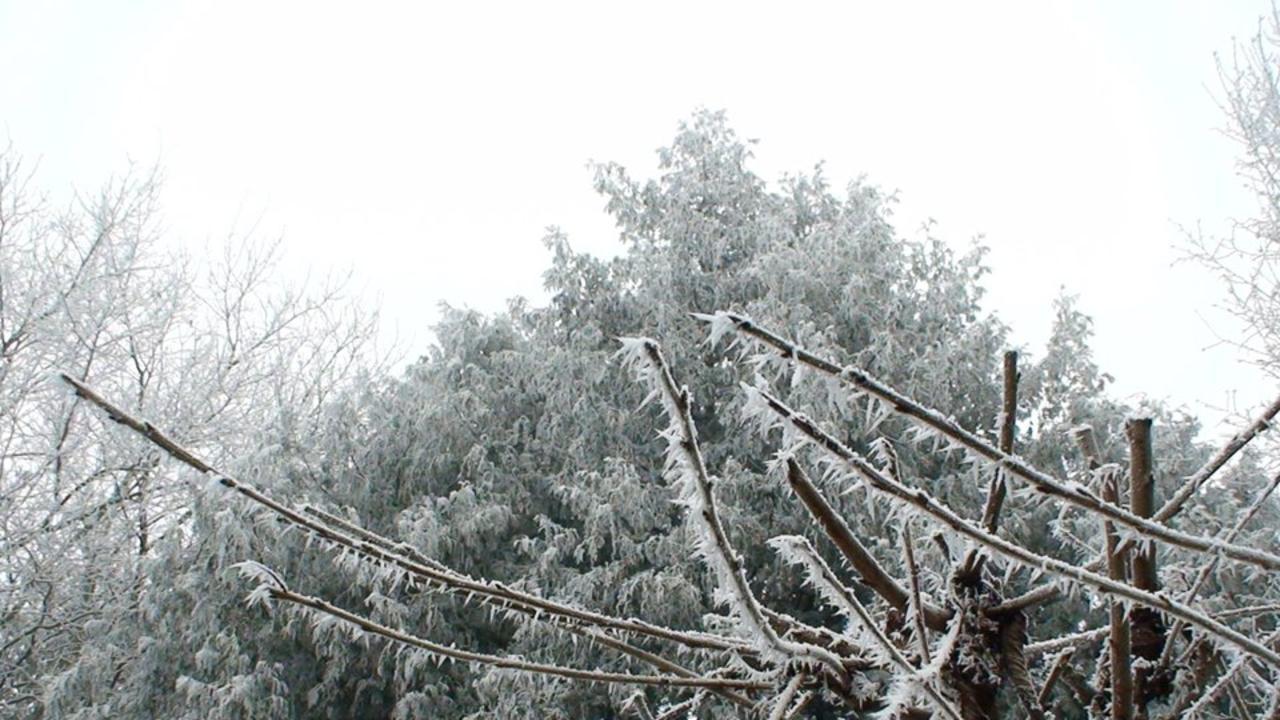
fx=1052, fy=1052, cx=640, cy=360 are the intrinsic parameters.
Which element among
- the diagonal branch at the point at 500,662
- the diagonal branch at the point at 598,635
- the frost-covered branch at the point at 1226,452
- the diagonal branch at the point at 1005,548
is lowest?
the diagonal branch at the point at 500,662

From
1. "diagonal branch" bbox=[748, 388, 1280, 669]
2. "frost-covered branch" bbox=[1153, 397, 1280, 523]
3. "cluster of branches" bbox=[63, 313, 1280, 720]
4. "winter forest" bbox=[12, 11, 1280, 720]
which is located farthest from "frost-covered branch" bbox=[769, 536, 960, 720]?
"winter forest" bbox=[12, 11, 1280, 720]

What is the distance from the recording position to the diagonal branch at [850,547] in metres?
0.70

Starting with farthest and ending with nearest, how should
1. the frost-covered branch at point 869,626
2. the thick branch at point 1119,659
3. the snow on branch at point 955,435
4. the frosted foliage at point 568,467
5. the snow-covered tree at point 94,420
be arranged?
1. the snow-covered tree at point 94,420
2. the frosted foliage at point 568,467
3. the thick branch at point 1119,659
4. the frost-covered branch at point 869,626
5. the snow on branch at point 955,435

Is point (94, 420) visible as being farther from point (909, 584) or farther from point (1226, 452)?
point (1226, 452)

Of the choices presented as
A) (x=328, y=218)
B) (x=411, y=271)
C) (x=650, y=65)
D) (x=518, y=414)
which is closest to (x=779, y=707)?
(x=518, y=414)

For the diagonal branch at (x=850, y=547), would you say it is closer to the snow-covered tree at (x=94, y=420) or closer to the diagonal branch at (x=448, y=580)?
the diagonal branch at (x=448, y=580)

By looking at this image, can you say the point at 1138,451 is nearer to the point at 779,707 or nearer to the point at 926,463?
the point at 779,707

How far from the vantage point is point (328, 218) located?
54.3 m

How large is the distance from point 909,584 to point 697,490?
30cm

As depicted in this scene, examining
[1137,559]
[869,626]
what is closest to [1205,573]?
[1137,559]

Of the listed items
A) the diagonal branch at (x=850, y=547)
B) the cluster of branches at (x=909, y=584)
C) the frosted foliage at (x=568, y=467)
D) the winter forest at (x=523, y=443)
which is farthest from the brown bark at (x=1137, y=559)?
the winter forest at (x=523, y=443)

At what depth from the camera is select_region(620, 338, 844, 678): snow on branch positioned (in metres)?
0.53

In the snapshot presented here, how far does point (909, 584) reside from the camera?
0.80 metres

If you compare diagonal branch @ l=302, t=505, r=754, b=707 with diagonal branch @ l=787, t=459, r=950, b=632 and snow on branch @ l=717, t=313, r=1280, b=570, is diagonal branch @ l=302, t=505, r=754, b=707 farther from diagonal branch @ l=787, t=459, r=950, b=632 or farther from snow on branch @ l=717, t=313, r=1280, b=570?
snow on branch @ l=717, t=313, r=1280, b=570
